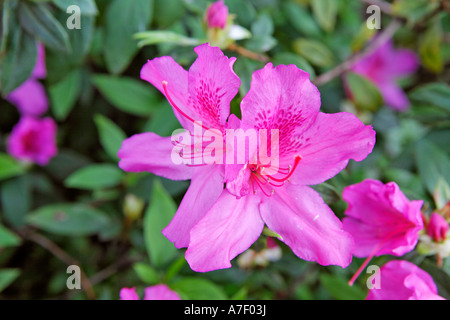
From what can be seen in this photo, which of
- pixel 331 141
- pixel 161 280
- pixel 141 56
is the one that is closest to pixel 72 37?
pixel 141 56

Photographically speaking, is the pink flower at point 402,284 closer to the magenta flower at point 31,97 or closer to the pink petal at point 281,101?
the pink petal at point 281,101

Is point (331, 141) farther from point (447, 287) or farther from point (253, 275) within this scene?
point (253, 275)

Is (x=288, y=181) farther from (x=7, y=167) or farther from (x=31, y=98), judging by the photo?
(x=31, y=98)

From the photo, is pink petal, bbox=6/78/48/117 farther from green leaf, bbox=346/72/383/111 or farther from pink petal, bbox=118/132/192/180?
green leaf, bbox=346/72/383/111

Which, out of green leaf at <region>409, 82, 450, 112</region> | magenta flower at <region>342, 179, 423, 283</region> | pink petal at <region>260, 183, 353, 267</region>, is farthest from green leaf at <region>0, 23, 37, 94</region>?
green leaf at <region>409, 82, 450, 112</region>

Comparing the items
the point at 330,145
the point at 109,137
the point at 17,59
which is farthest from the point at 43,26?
the point at 330,145

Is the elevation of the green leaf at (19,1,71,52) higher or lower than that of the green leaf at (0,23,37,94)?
higher
